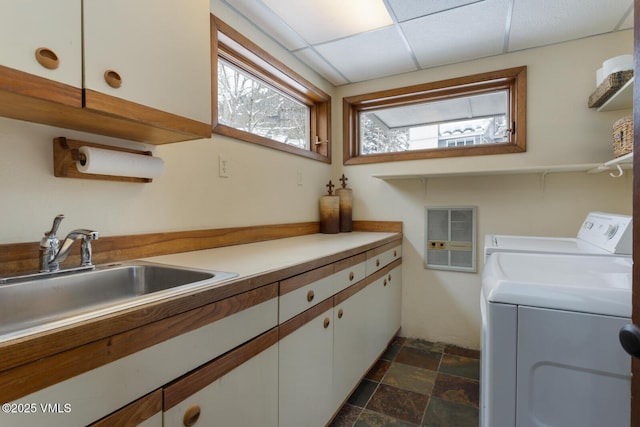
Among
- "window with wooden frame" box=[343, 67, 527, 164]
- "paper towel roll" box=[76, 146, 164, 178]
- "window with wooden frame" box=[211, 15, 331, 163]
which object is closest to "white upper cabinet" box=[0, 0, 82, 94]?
"paper towel roll" box=[76, 146, 164, 178]

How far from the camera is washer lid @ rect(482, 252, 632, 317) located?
31.0 inches

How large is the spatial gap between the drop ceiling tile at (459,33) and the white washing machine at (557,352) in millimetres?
1609

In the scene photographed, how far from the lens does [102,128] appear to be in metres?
1.11

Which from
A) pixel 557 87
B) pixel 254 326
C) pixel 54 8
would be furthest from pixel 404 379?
pixel 54 8

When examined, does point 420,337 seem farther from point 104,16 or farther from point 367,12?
point 104,16

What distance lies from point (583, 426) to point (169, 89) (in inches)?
62.6

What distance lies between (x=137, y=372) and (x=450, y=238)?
235 cm

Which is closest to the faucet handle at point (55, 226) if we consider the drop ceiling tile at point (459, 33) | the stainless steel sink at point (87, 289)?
the stainless steel sink at point (87, 289)

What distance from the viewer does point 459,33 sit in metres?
2.03

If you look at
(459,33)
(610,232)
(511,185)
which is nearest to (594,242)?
(610,232)

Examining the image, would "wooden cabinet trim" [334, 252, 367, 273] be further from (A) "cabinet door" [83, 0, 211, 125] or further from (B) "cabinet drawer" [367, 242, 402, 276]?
(A) "cabinet door" [83, 0, 211, 125]

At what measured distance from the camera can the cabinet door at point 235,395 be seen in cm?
79

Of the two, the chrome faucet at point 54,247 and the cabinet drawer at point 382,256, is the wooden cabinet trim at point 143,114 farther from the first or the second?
the cabinet drawer at point 382,256

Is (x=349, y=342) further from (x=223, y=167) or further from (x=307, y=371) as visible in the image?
(x=223, y=167)
